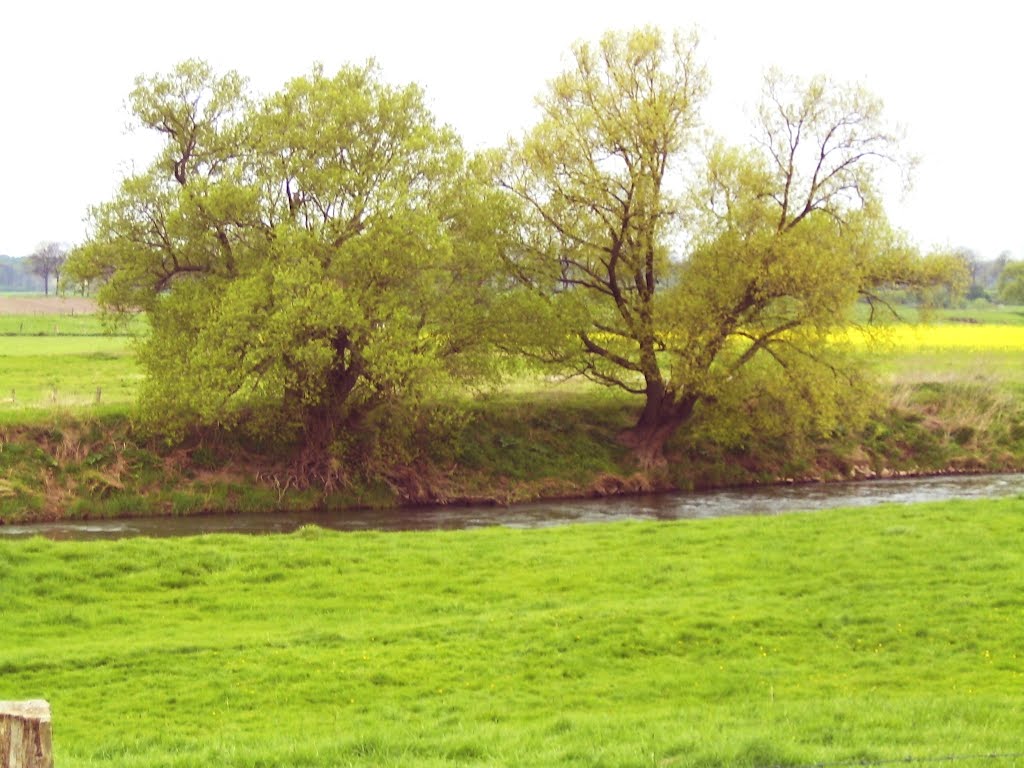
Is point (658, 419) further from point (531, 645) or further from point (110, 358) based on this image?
point (110, 358)

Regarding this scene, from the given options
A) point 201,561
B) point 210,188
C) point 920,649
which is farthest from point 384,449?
point 920,649

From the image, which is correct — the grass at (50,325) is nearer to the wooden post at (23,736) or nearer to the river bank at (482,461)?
the river bank at (482,461)

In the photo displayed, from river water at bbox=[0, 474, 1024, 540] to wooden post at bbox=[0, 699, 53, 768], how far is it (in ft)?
81.9

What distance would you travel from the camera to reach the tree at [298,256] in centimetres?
3475

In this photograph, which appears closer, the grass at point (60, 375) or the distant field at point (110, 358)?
the grass at point (60, 375)

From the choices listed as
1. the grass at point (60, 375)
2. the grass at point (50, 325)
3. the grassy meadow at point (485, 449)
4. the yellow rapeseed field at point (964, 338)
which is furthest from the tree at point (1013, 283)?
the grass at point (60, 375)

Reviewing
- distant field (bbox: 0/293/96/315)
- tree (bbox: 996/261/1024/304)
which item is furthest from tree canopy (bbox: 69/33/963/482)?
tree (bbox: 996/261/1024/304)

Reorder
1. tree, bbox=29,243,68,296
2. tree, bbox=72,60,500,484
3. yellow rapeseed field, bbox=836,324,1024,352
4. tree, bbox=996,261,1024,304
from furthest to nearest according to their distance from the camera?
tree, bbox=29,243,68,296 < tree, bbox=996,261,1024,304 < yellow rapeseed field, bbox=836,324,1024,352 < tree, bbox=72,60,500,484

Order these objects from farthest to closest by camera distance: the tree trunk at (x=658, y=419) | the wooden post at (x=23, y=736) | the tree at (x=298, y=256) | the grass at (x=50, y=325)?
the grass at (x=50, y=325) < the tree trunk at (x=658, y=419) < the tree at (x=298, y=256) < the wooden post at (x=23, y=736)

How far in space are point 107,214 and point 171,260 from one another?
2404 millimetres

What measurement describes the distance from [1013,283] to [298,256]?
376ft

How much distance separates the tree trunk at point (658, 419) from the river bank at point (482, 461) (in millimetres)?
605

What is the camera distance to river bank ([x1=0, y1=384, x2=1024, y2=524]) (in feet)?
114

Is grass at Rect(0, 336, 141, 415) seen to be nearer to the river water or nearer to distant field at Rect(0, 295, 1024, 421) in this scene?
distant field at Rect(0, 295, 1024, 421)
